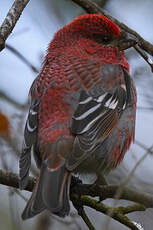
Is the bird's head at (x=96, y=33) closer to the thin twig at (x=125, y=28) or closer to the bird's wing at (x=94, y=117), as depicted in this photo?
the thin twig at (x=125, y=28)

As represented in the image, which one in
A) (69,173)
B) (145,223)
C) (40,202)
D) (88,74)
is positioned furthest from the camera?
(145,223)

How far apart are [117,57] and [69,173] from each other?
1713 mm

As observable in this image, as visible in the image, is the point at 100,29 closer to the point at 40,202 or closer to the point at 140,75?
the point at 140,75

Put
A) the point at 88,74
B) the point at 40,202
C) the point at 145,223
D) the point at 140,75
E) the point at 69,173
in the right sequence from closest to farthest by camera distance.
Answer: the point at 40,202 < the point at 69,173 < the point at 88,74 < the point at 145,223 < the point at 140,75

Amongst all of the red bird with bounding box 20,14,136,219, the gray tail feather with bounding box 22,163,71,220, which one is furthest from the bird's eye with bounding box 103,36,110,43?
the gray tail feather with bounding box 22,163,71,220

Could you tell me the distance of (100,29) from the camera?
5016 mm

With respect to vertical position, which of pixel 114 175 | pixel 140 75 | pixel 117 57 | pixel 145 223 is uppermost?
pixel 117 57

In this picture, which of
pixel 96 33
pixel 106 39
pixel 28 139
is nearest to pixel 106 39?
pixel 106 39

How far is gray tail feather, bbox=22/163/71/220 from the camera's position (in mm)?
3414

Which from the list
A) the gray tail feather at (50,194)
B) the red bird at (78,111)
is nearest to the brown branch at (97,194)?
the red bird at (78,111)

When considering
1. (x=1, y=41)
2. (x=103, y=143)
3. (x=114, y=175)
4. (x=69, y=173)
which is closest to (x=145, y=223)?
(x=114, y=175)

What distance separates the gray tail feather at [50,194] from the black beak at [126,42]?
168 cm

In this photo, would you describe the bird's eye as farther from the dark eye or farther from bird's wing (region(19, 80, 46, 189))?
bird's wing (region(19, 80, 46, 189))

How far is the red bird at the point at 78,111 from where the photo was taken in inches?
146
